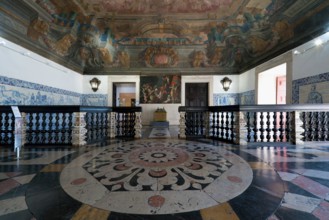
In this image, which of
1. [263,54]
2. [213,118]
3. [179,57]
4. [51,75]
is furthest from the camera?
[179,57]

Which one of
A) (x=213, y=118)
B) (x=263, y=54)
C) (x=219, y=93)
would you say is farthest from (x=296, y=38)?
(x=219, y=93)

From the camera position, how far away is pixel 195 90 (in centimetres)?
1046

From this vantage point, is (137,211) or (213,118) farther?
(213,118)

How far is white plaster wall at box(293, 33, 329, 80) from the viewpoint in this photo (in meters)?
4.56

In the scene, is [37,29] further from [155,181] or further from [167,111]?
[167,111]

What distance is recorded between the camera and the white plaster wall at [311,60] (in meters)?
4.56

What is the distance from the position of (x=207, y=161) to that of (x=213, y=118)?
239 cm

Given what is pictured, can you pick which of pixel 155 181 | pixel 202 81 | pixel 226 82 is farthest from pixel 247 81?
pixel 155 181

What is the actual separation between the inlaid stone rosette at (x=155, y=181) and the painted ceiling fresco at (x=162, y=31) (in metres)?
5.33

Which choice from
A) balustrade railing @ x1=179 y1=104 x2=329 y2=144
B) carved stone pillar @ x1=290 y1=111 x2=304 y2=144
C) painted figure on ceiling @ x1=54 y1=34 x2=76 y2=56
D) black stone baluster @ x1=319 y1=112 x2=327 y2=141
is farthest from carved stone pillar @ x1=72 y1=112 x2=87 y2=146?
black stone baluster @ x1=319 y1=112 x2=327 y2=141

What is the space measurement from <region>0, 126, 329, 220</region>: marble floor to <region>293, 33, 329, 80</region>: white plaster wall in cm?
363

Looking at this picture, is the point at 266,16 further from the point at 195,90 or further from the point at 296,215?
the point at 296,215

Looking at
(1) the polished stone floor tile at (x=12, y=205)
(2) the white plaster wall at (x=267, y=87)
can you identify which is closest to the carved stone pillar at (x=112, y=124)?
(1) the polished stone floor tile at (x=12, y=205)

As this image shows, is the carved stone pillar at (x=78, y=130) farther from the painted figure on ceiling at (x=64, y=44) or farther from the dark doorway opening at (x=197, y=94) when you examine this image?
the dark doorway opening at (x=197, y=94)
